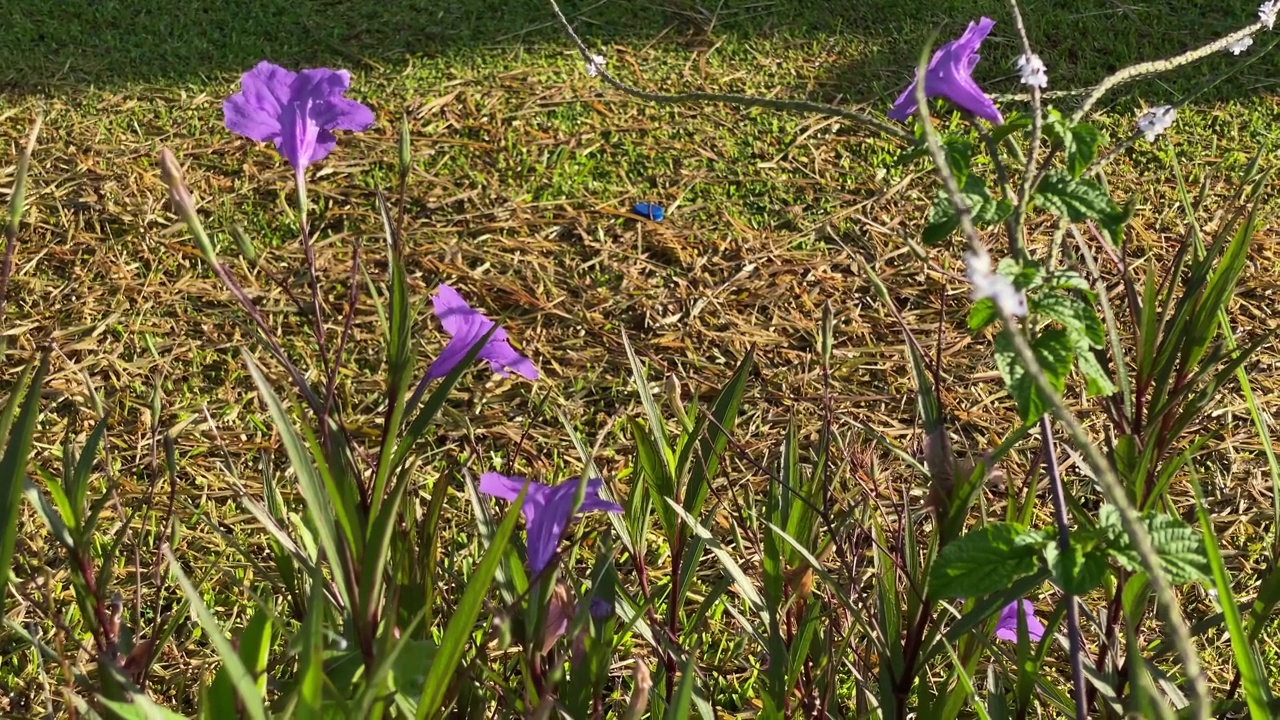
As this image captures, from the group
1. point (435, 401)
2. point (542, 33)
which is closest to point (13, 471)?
point (435, 401)

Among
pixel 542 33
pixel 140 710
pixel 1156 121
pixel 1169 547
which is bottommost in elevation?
pixel 140 710

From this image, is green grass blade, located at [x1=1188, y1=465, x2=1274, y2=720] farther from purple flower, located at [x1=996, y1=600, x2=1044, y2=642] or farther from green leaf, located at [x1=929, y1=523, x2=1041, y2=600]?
purple flower, located at [x1=996, y1=600, x2=1044, y2=642]

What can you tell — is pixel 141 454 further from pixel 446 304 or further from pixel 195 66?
A: pixel 195 66

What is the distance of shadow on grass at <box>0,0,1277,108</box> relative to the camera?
2.46 m

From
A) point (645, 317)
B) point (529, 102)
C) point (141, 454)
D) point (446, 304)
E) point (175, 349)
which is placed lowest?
point (141, 454)

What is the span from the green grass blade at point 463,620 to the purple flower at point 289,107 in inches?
15.3

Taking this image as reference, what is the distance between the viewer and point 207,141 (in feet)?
7.32

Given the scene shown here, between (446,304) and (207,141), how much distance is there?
1580 mm

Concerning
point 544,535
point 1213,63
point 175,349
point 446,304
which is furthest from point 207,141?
point 1213,63

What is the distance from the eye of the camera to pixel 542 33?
266 centimetres

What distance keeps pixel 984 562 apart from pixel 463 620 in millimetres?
337

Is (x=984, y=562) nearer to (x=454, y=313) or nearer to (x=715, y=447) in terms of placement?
(x=715, y=447)

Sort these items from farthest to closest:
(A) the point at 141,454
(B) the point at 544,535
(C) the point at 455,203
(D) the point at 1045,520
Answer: (C) the point at 455,203 < (A) the point at 141,454 < (D) the point at 1045,520 < (B) the point at 544,535

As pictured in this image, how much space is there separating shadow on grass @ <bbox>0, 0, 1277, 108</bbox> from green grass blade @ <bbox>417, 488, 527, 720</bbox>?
1958 millimetres
